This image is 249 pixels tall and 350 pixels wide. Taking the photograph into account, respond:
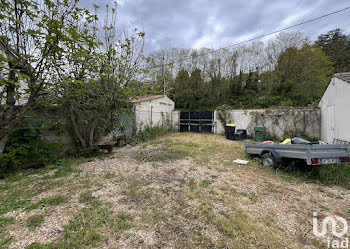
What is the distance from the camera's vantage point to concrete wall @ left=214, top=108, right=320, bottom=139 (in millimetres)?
7484

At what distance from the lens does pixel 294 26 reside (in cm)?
635

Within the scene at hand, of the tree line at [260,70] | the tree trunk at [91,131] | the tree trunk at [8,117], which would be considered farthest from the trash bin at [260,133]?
the tree trunk at [8,117]

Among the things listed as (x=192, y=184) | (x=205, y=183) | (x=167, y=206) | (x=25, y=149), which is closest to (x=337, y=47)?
(x=205, y=183)

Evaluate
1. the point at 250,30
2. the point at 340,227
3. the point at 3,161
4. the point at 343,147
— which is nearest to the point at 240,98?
the point at 250,30

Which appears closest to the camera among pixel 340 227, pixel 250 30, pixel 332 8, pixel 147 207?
pixel 340 227

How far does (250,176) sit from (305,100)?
13.6 meters

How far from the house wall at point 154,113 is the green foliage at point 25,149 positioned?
4.47 m

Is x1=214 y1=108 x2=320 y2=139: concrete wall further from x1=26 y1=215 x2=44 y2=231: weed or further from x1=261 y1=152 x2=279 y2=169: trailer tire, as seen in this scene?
x1=26 y1=215 x2=44 y2=231: weed

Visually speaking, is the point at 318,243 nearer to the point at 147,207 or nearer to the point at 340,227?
the point at 340,227

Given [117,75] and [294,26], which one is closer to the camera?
[117,75]

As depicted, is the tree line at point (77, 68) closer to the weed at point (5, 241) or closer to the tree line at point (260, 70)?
the tree line at point (260, 70)

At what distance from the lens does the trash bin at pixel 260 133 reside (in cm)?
829

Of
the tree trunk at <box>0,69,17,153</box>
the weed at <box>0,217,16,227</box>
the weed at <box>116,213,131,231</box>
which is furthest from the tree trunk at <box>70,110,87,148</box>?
the weed at <box>116,213,131,231</box>

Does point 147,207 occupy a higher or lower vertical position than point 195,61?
lower
